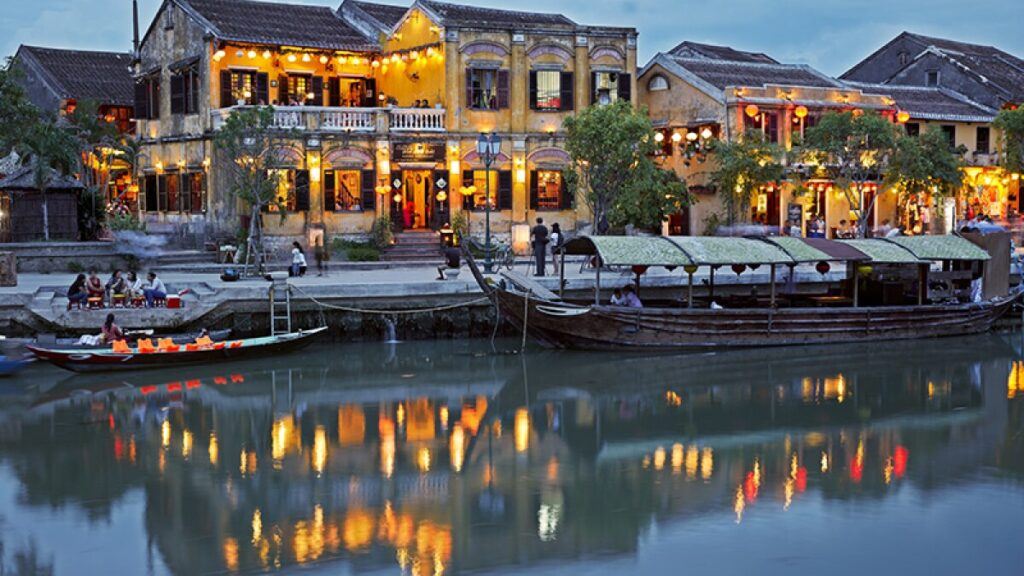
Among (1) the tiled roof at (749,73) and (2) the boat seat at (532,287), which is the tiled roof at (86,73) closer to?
(1) the tiled roof at (749,73)

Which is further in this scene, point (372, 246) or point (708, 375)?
point (372, 246)

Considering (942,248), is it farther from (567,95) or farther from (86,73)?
(86,73)

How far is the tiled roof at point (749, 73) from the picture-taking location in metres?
43.3

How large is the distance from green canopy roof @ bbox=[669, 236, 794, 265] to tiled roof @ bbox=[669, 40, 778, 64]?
21.9 m

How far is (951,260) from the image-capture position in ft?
96.7

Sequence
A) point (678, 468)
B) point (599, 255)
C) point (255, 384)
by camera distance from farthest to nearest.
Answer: point (599, 255) < point (255, 384) < point (678, 468)

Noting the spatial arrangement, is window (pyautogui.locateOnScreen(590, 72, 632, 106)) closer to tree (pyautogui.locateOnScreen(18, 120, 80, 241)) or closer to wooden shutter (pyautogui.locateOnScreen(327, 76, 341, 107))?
wooden shutter (pyautogui.locateOnScreen(327, 76, 341, 107))

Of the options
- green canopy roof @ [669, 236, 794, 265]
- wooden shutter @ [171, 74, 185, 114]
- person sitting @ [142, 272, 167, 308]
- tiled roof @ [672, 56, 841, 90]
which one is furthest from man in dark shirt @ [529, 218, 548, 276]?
tiled roof @ [672, 56, 841, 90]

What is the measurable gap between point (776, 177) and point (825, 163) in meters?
2.05

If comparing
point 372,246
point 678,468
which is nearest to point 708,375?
point 678,468

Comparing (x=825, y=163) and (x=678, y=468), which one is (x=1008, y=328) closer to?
(x=825, y=163)

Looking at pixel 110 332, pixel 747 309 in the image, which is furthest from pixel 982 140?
pixel 110 332

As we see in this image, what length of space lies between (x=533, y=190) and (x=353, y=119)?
5.95 m

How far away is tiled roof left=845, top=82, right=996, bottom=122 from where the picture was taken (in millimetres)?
46812
